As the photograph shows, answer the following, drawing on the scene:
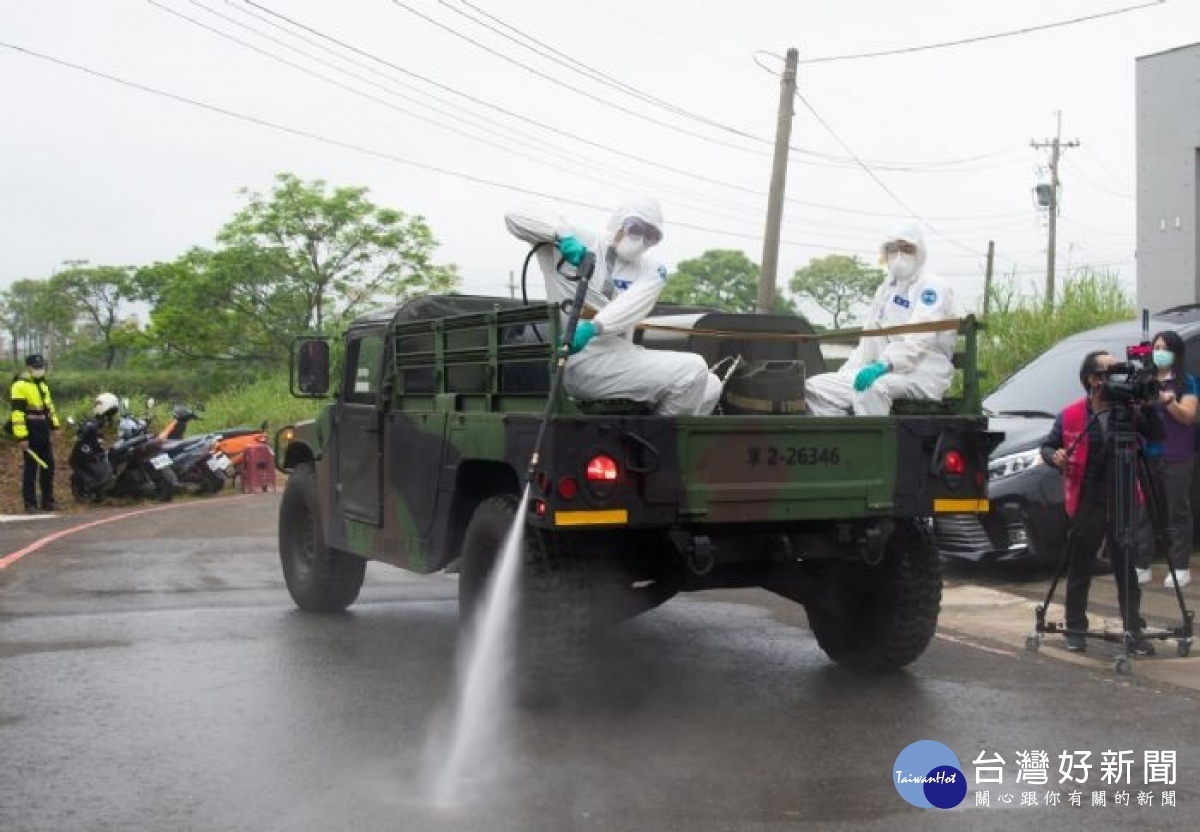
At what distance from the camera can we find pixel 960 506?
6453 mm

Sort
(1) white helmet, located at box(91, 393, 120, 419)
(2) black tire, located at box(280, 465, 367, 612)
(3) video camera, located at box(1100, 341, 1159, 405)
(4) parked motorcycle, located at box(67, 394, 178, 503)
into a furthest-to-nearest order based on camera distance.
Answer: (1) white helmet, located at box(91, 393, 120, 419) → (4) parked motorcycle, located at box(67, 394, 178, 503) → (2) black tire, located at box(280, 465, 367, 612) → (3) video camera, located at box(1100, 341, 1159, 405)

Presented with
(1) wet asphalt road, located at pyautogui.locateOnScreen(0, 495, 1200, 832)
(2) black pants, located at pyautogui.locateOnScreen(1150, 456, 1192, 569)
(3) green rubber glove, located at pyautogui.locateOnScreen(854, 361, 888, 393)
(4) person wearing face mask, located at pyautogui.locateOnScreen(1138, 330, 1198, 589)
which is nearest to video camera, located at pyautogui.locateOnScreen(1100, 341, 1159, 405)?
(4) person wearing face mask, located at pyautogui.locateOnScreen(1138, 330, 1198, 589)

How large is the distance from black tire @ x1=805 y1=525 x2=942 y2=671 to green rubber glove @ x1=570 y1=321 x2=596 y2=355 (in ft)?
6.14

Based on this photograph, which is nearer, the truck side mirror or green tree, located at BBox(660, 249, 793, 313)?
the truck side mirror

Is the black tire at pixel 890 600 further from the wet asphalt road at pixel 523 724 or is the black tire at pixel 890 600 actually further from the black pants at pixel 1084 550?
the black pants at pixel 1084 550

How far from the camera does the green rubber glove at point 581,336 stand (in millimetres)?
5719

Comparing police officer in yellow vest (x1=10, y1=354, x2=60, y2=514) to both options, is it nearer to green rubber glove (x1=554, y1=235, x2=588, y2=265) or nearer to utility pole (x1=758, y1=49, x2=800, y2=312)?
utility pole (x1=758, y1=49, x2=800, y2=312)

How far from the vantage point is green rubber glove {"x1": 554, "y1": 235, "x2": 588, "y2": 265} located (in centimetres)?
613

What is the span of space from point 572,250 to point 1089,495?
3.25 meters

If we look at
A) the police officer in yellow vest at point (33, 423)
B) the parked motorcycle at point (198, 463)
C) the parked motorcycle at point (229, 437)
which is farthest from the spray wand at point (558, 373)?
the parked motorcycle at point (229, 437)

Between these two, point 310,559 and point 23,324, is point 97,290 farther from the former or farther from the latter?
point 310,559

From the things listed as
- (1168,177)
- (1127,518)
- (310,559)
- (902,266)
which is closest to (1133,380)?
(1127,518)

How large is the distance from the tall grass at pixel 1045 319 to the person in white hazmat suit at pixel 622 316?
12149 millimetres

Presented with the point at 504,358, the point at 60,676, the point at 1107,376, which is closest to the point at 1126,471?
the point at 1107,376
